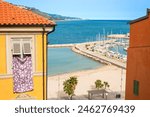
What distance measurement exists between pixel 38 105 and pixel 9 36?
222 inches

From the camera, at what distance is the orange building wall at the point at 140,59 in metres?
10.5

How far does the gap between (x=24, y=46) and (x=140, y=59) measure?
4.98 metres

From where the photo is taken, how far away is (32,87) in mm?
9469

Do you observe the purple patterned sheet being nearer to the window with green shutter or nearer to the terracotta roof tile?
the terracotta roof tile

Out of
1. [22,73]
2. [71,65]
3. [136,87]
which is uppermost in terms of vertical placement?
[22,73]

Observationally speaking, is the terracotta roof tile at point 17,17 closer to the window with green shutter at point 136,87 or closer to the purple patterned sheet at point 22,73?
the purple patterned sheet at point 22,73

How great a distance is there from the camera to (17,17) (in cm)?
917

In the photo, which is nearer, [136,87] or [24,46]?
[24,46]

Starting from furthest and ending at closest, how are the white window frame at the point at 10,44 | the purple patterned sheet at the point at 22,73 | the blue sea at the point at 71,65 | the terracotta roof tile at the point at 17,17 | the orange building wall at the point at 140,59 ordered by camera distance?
the blue sea at the point at 71,65 → the orange building wall at the point at 140,59 → the purple patterned sheet at the point at 22,73 → the white window frame at the point at 10,44 → the terracotta roof tile at the point at 17,17

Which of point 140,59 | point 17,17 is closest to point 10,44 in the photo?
point 17,17

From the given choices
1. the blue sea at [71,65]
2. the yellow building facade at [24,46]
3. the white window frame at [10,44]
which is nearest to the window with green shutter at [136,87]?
the yellow building facade at [24,46]

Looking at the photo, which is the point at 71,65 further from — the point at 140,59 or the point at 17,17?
the point at 17,17

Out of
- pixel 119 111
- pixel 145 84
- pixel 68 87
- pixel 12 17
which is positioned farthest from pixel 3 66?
pixel 68 87

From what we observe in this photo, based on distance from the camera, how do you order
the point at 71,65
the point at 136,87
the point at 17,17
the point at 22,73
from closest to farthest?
the point at 17,17 → the point at 22,73 → the point at 136,87 → the point at 71,65
